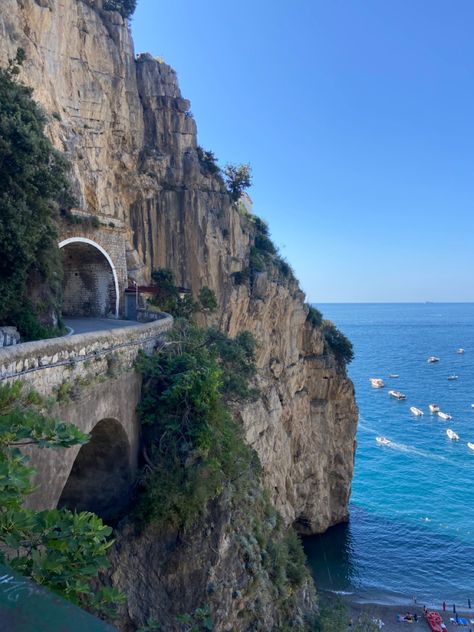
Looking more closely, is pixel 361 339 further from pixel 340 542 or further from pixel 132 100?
pixel 132 100

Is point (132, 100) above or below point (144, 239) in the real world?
above

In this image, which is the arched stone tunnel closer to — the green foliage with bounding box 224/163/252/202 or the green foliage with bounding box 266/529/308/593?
the green foliage with bounding box 266/529/308/593

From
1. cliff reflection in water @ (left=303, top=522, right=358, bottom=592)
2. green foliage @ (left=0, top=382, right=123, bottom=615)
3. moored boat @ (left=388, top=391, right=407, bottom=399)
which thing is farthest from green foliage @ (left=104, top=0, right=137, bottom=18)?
moored boat @ (left=388, top=391, right=407, bottom=399)

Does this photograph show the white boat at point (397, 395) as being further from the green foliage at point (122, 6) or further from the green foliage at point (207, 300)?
the green foliage at point (122, 6)

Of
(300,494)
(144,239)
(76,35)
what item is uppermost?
(76,35)

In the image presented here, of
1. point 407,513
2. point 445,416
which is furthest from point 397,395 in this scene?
point 407,513

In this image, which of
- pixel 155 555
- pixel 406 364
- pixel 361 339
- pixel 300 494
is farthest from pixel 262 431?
pixel 361 339

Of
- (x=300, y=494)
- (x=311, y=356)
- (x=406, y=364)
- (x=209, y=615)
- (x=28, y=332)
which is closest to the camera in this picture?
(x=209, y=615)
